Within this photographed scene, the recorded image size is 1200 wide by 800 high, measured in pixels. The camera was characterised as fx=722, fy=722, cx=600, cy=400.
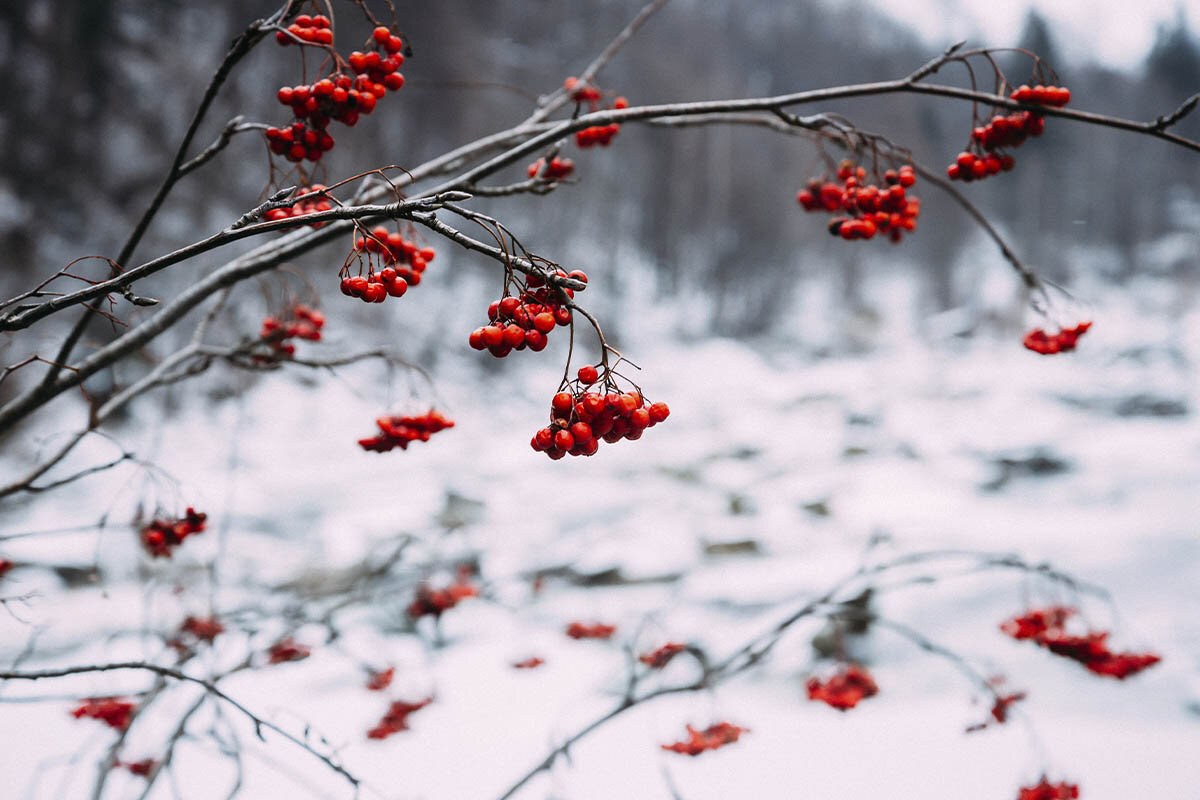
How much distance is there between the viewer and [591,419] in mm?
967

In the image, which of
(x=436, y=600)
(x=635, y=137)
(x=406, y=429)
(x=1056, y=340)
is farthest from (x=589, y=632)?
(x=635, y=137)

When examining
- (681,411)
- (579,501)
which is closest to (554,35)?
(681,411)

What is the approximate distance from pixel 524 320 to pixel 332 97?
0.74m

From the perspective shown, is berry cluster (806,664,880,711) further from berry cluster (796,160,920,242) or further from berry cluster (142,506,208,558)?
berry cluster (142,506,208,558)

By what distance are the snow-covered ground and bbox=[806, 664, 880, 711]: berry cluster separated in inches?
19.5

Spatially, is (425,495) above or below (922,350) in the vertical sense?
below

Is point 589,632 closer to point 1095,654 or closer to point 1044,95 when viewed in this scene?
point 1095,654

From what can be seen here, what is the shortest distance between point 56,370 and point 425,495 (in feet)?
17.2

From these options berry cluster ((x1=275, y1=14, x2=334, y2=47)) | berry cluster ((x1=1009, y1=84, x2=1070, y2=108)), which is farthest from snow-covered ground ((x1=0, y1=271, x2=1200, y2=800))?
berry cluster ((x1=1009, y1=84, x2=1070, y2=108))

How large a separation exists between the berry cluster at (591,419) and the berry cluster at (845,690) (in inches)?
67.1

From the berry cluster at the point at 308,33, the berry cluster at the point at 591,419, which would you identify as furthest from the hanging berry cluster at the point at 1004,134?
the berry cluster at the point at 308,33

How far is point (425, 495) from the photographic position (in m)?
6.50

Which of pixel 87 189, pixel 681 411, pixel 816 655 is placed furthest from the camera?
pixel 681 411

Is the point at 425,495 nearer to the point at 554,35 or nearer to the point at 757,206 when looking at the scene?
the point at 554,35
